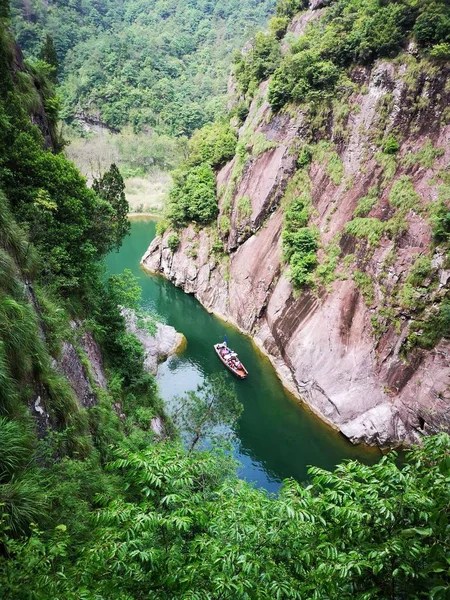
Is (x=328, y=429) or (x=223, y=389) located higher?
(x=223, y=389)

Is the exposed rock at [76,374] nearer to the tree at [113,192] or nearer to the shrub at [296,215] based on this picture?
the tree at [113,192]

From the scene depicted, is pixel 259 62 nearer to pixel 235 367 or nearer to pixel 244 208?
pixel 244 208

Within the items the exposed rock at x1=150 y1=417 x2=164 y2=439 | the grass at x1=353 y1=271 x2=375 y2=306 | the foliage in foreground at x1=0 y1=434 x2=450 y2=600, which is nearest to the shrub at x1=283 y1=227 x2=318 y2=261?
the grass at x1=353 y1=271 x2=375 y2=306

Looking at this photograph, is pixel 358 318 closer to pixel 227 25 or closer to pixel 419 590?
pixel 419 590

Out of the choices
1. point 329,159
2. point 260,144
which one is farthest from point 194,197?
point 329,159

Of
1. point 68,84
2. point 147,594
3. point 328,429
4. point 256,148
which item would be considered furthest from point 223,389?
point 68,84

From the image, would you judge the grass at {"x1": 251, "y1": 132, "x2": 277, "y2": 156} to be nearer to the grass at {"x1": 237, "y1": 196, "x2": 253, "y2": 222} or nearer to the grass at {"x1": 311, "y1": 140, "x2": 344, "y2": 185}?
the grass at {"x1": 311, "y1": 140, "x2": 344, "y2": 185}
